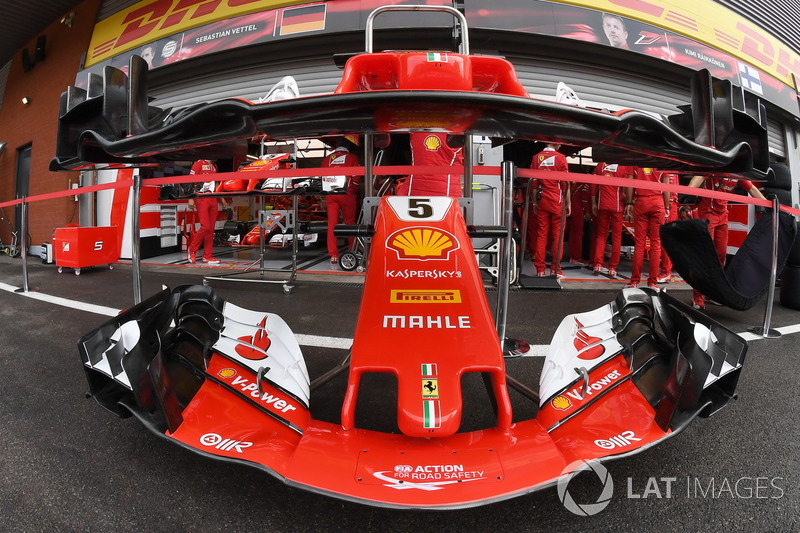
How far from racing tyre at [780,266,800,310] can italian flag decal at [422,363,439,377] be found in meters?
4.48

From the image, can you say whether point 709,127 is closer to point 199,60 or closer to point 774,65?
point 199,60

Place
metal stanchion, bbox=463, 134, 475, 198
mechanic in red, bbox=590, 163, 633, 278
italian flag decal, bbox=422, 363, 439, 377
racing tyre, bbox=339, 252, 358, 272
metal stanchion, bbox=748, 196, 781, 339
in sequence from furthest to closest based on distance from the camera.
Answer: racing tyre, bbox=339, 252, 358, 272 < mechanic in red, bbox=590, 163, 633, 278 < metal stanchion, bbox=748, 196, 781, 339 < metal stanchion, bbox=463, 134, 475, 198 < italian flag decal, bbox=422, 363, 439, 377

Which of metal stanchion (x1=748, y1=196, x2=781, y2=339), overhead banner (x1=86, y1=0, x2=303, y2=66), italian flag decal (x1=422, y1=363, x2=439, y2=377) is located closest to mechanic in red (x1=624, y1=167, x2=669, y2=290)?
metal stanchion (x1=748, y1=196, x2=781, y2=339)

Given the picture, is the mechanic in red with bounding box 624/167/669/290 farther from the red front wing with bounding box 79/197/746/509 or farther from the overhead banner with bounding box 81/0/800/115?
the overhead banner with bounding box 81/0/800/115

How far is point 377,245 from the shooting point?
127cm

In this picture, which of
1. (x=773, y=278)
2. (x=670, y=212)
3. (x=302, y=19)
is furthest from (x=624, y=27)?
(x=773, y=278)

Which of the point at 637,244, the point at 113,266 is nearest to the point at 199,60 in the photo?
the point at 113,266

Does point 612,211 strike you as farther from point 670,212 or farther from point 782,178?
point 782,178

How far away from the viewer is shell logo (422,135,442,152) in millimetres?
2782

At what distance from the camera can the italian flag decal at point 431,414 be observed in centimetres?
92

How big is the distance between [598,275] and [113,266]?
7966 millimetres

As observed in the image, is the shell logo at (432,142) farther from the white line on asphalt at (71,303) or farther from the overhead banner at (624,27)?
the overhead banner at (624,27)

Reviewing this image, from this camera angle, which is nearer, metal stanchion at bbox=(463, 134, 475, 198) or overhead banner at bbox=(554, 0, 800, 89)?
metal stanchion at bbox=(463, 134, 475, 198)

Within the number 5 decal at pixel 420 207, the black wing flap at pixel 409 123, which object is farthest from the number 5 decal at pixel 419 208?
the black wing flap at pixel 409 123
